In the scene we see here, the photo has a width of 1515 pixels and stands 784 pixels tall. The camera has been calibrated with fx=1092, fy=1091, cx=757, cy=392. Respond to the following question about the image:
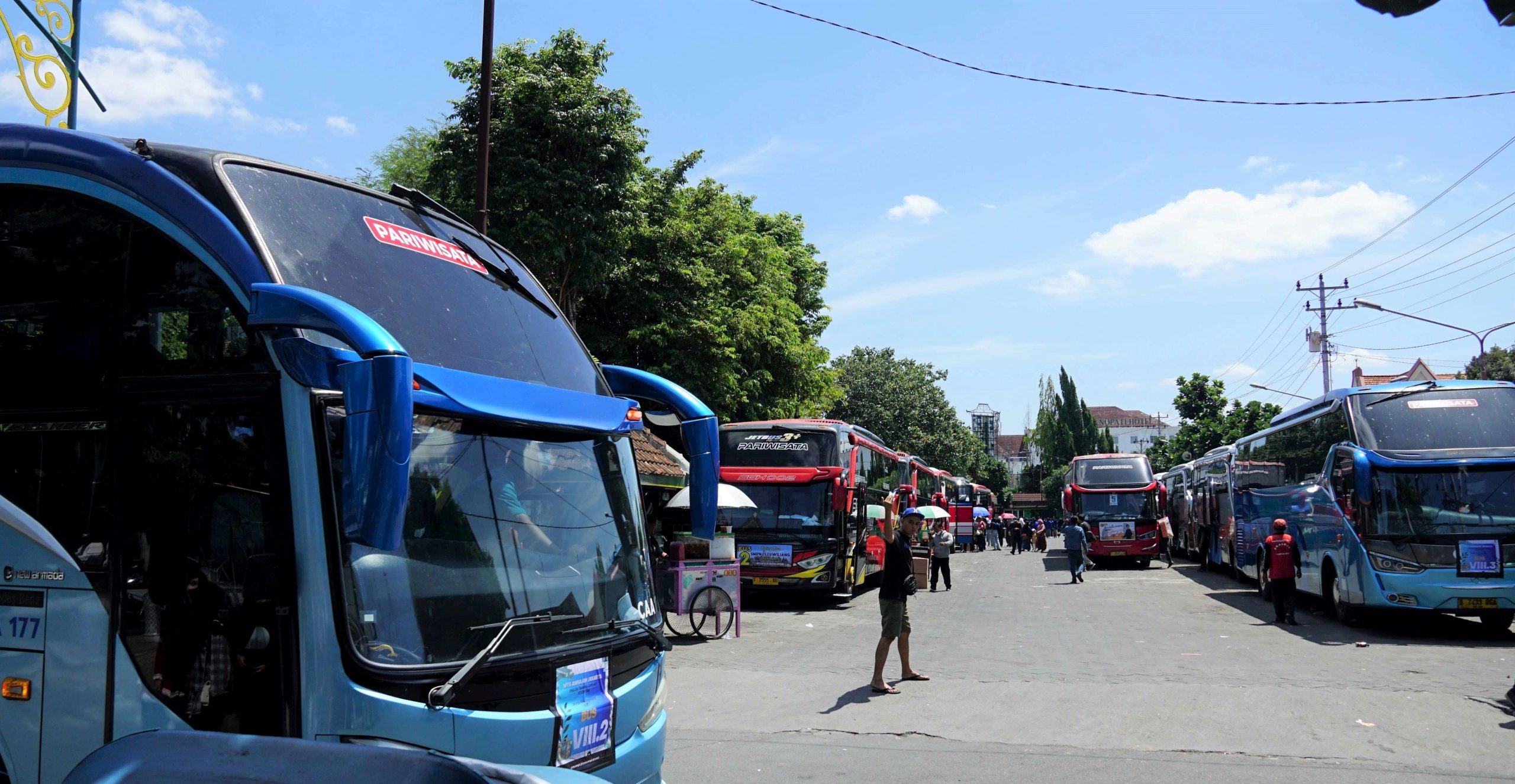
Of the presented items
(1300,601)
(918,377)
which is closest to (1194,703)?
(1300,601)

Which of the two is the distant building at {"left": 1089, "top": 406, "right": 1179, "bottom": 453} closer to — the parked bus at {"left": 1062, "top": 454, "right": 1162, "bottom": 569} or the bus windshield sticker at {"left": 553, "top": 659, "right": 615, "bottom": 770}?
the parked bus at {"left": 1062, "top": 454, "right": 1162, "bottom": 569}

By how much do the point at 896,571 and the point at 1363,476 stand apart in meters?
8.63

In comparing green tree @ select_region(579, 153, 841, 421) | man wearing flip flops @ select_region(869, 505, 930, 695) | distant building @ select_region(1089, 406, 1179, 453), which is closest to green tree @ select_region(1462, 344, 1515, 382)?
green tree @ select_region(579, 153, 841, 421)

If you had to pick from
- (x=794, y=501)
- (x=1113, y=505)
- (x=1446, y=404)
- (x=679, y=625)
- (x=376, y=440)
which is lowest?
(x=679, y=625)

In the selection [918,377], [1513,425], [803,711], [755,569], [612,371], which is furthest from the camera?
→ [918,377]

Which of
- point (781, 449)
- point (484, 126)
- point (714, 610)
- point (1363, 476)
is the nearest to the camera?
point (484, 126)

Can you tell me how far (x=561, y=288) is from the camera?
23.4 m

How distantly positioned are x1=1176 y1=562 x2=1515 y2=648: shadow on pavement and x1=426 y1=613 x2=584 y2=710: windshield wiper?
44.7 feet

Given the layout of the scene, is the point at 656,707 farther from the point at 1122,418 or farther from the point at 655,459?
the point at 1122,418

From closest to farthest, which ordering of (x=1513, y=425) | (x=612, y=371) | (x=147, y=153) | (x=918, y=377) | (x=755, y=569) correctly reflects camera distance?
1. (x=147, y=153)
2. (x=612, y=371)
3. (x=1513, y=425)
4. (x=755, y=569)
5. (x=918, y=377)

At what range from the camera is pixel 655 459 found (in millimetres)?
21016

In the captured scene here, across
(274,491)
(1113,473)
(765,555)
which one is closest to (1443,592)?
(765,555)

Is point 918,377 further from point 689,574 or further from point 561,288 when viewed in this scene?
point 689,574

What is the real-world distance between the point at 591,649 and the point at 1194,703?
732 centimetres
